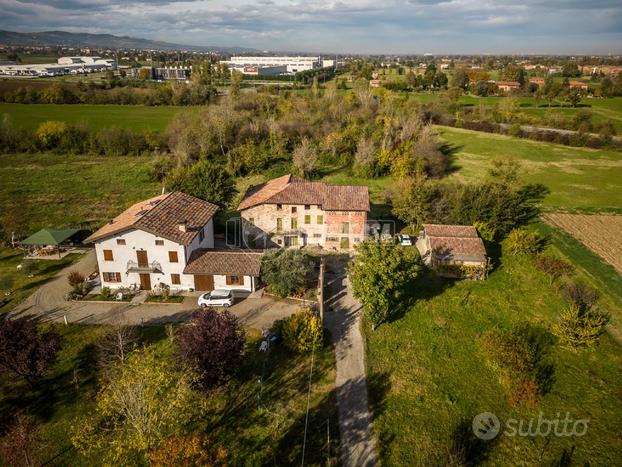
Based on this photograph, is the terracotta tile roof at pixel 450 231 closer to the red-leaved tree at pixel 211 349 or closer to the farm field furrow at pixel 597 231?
the farm field furrow at pixel 597 231

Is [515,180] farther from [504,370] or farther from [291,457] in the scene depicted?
[291,457]

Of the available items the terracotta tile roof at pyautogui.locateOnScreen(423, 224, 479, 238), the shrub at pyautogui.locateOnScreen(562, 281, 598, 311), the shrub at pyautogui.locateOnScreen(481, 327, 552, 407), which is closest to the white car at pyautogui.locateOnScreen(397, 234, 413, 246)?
the terracotta tile roof at pyautogui.locateOnScreen(423, 224, 479, 238)

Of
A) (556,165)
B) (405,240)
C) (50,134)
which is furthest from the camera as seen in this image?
(50,134)

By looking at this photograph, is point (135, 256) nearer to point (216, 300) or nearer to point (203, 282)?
point (203, 282)

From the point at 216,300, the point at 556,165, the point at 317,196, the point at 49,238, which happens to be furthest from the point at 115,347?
the point at 556,165

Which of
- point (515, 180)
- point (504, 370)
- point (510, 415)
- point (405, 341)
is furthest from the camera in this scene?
point (515, 180)

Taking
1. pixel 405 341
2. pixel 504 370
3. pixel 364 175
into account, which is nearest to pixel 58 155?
pixel 364 175
